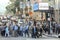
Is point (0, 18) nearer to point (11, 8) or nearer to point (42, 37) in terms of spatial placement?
point (11, 8)

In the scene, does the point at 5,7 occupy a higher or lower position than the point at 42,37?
higher

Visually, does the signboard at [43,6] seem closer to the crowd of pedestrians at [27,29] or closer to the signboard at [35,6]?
the signboard at [35,6]

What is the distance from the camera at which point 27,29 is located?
21188 millimetres

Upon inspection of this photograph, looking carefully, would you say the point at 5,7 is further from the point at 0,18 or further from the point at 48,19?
the point at 48,19

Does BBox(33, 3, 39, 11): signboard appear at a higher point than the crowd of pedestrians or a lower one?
higher

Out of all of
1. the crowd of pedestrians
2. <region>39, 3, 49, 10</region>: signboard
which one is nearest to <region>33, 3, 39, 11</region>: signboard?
<region>39, 3, 49, 10</region>: signboard

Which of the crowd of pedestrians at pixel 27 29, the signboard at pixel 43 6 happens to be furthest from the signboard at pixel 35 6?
the crowd of pedestrians at pixel 27 29

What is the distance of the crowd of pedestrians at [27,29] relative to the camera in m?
21.2

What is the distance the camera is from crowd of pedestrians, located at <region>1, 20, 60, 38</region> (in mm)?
21172

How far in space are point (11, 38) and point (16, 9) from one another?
4.20 feet

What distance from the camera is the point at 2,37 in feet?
69.6

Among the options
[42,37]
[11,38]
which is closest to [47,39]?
[42,37]

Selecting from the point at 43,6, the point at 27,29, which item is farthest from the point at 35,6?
the point at 27,29

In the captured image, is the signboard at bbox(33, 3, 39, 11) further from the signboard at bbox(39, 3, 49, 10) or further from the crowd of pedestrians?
the crowd of pedestrians
